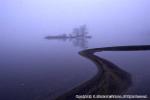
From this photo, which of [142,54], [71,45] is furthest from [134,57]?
[71,45]

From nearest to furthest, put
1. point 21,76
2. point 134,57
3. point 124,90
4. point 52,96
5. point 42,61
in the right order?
point 124,90, point 52,96, point 134,57, point 42,61, point 21,76

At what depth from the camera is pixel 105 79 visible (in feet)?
3.71

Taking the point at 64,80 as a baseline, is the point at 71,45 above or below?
above

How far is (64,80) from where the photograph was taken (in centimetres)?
137

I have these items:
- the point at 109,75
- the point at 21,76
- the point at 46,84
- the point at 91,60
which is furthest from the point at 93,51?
the point at 21,76

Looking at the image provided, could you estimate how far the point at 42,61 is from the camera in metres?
1.44

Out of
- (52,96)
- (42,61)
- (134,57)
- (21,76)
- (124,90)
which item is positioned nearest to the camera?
(124,90)

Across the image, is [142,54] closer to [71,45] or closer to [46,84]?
[71,45]

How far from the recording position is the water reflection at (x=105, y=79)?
107 centimetres

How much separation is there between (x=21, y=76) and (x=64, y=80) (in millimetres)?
350

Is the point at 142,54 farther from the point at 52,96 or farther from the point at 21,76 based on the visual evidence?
the point at 21,76

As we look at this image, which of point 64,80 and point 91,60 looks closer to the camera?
point 91,60

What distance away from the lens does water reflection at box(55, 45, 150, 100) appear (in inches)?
42.1

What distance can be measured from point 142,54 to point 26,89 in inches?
27.9
